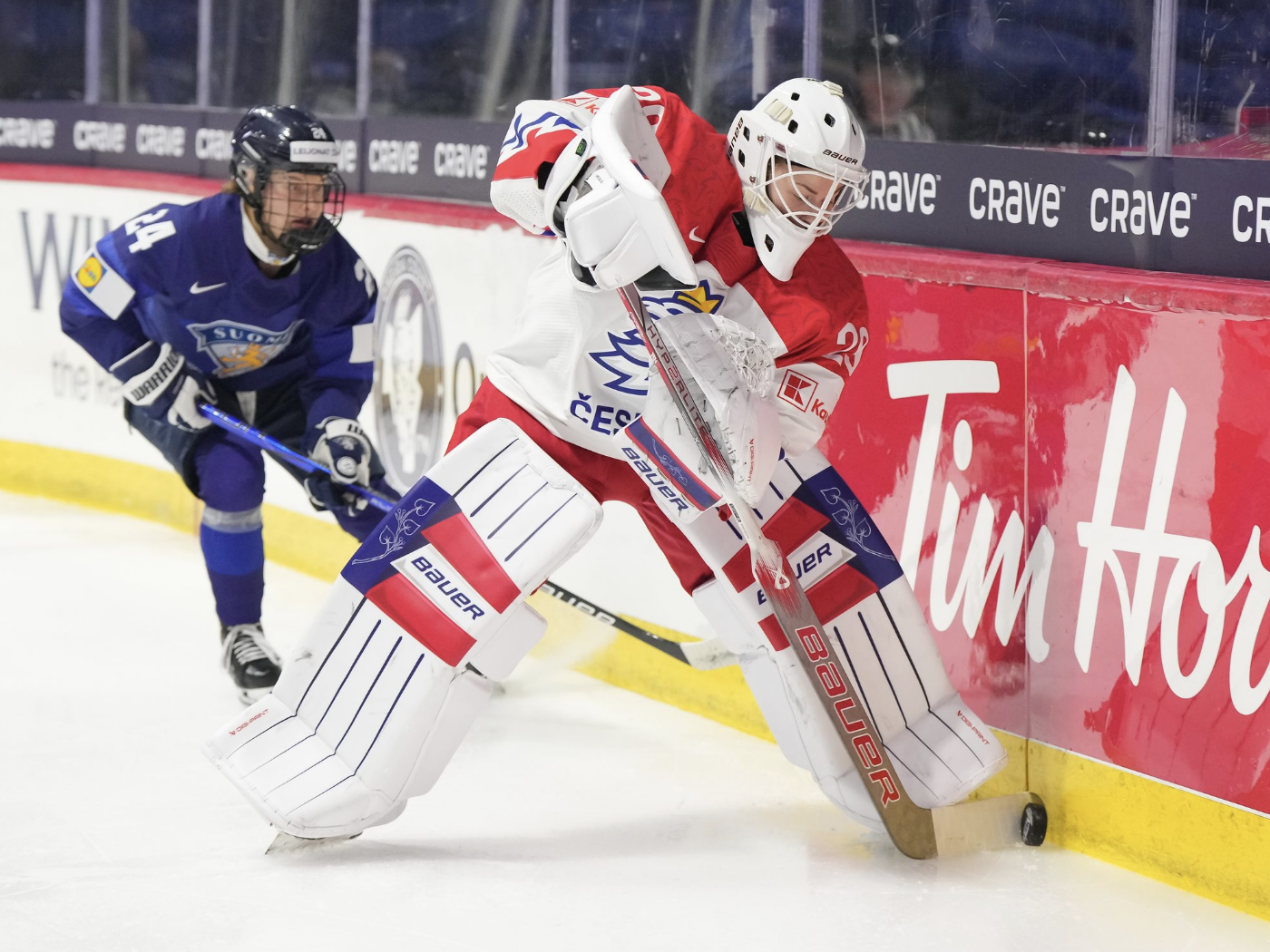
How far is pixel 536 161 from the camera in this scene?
220cm

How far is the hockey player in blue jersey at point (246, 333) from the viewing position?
3.11 m

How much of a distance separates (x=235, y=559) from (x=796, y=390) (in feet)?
4.93

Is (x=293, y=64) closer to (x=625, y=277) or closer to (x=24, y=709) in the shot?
(x=24, y=709)

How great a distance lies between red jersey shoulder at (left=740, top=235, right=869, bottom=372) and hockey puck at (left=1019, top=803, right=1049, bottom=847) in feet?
2.54

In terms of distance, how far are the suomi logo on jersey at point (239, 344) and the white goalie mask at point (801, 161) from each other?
1396 mm

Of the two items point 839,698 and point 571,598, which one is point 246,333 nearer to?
point 571,598

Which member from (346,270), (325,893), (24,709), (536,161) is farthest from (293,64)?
(325,893)

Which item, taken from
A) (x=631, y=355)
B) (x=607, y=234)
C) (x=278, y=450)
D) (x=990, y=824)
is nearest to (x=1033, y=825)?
(x=990, y=824)

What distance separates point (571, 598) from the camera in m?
3.08

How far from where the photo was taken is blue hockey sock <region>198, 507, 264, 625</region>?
3.28 meters

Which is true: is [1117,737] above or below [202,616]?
above

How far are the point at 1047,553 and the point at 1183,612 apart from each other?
0.85 feet

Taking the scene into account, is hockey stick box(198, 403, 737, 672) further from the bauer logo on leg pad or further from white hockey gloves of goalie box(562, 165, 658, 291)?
white hockey gloves of goalie box(562, 165, 658, 291)

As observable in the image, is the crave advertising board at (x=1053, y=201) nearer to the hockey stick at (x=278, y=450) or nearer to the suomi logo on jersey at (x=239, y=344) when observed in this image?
the suomi logo on jersey at (x=239, y=344)
